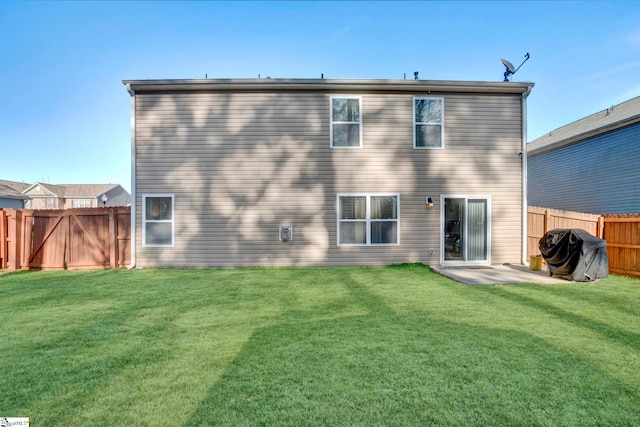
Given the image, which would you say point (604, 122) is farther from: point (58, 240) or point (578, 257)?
point (58, 240)

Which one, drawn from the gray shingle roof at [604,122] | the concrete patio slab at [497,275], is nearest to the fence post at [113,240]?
the concrete patio slab at [497,275]

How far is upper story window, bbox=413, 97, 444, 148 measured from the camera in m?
8.60

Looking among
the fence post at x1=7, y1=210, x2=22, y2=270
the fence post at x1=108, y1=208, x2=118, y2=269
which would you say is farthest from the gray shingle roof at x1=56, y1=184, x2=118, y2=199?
the fence post at x1=108, y1=208, x2=118, y2=269

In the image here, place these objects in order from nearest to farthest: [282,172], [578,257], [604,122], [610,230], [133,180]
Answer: [578,257], [610,230], [133,180], [282,172], [604,122]

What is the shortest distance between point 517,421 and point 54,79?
19.7 m

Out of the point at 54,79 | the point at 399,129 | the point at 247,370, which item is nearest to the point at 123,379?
the point at 247,370

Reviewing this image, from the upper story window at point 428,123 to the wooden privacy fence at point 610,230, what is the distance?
3.56 m

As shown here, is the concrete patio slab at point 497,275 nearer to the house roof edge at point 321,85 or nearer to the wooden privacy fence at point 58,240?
the house roof edge at point 321,85

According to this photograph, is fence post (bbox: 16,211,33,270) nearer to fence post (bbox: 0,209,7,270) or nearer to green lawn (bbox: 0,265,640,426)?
fence post (bbox: 0,209,7,270)

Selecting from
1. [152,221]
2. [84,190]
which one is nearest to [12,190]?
[84,190]

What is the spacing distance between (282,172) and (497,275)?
6.10 meters

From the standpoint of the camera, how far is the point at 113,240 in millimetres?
8242

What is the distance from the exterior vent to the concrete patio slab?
4009mm

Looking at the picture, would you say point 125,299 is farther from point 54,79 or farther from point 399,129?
point 54,79
